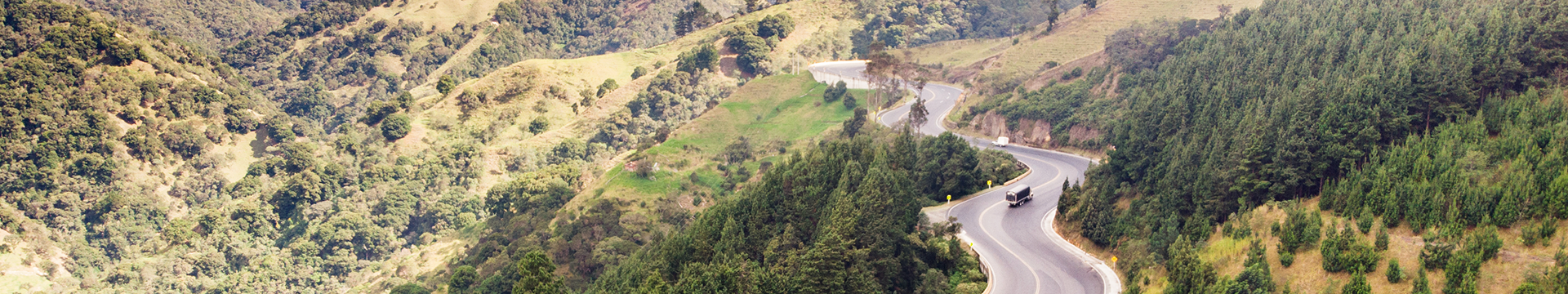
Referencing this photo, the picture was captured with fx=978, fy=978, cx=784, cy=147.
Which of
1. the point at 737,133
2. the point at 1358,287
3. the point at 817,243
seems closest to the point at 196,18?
the point at 737,133

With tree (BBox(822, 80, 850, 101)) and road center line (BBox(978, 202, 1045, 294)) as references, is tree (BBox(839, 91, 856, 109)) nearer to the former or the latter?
tree (BBox(822, 80, 850, 101))

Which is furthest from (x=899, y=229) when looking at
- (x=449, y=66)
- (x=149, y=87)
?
(x=449, y=66)

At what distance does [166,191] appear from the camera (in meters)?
102

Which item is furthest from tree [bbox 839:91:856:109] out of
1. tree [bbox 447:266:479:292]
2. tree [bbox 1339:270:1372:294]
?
tree [bbox 1339:270:1372:294]

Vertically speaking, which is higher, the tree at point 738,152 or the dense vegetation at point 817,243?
the dense vegetation at point 817,243

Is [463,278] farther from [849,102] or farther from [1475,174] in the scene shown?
[1475,174]

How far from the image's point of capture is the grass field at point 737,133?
80.4 metres

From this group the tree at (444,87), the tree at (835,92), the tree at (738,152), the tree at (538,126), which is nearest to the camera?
the tree at (738,152)

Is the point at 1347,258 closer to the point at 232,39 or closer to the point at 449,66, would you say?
the point at 449,66

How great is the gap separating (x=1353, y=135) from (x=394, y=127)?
9566 centimetres

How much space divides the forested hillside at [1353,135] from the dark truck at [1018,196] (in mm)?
4096

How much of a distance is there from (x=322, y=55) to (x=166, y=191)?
6675 cm

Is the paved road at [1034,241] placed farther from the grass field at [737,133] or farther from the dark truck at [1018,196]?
the grass field at [737,133]

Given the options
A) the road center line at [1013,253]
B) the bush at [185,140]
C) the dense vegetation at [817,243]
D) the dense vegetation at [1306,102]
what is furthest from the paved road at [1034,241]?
the bush at [185,140]
